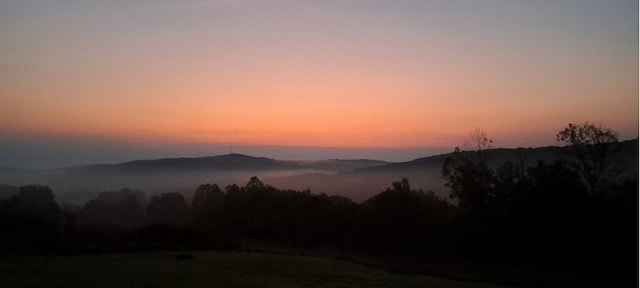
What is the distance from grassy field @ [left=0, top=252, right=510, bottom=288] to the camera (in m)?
17.5

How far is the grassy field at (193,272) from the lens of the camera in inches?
688

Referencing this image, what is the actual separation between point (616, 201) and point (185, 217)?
22.6m

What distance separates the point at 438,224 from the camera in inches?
1446

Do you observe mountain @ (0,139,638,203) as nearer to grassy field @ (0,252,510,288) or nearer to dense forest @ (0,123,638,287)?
dense forest @ (0,123,638,287)

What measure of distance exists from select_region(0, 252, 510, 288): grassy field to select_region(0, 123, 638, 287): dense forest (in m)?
2.67

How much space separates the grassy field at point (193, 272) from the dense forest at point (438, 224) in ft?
8.76

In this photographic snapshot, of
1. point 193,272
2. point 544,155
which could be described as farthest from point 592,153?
point 193,272

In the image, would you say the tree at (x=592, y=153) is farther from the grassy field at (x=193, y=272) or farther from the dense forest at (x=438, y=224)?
the grassy field at (x=193, y=272)

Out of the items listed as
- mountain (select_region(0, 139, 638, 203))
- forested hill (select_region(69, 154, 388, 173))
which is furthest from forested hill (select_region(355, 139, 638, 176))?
forested hill (select_region(69, 154, 388, 173))

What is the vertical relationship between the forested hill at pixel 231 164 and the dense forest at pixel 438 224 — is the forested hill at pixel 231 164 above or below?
above

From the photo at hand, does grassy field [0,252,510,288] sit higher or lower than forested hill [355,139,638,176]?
lower

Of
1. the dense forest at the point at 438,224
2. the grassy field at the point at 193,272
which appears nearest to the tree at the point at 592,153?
the dense forest at the point at 438,224

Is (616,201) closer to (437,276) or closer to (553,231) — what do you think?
(553,231)

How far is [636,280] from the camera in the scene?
27109 mm
